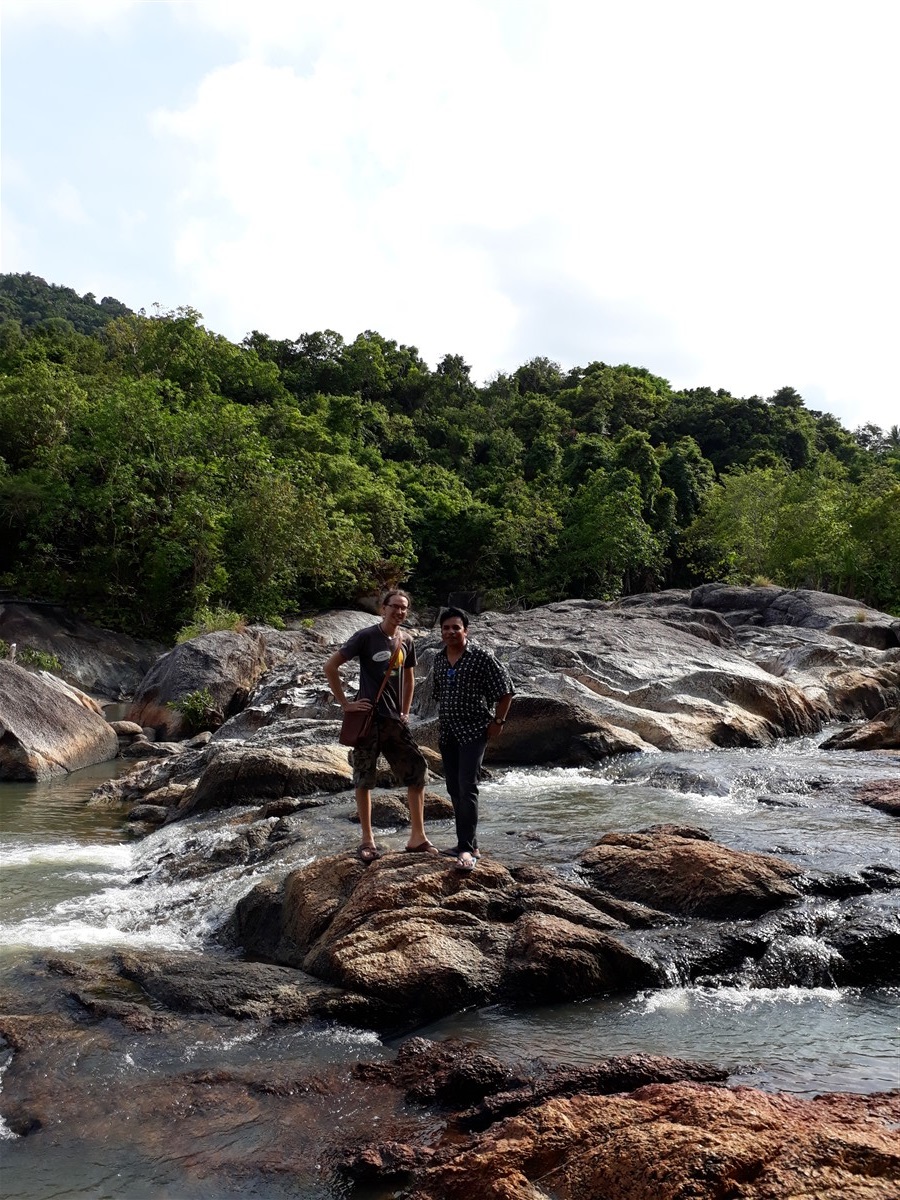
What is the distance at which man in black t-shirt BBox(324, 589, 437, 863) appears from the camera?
25.0 feet

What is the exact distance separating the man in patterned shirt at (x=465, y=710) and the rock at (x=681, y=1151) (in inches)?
129

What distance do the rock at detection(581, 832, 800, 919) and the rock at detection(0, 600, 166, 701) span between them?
20515 millimetres

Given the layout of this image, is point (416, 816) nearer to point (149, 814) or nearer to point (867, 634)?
point (149, 814)

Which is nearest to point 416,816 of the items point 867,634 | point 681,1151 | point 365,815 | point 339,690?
point 365,815

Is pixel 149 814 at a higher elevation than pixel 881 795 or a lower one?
lower

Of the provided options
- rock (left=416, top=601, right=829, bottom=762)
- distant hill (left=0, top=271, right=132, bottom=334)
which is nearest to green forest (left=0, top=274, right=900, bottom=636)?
rock (left=416, top=601, right=829, bottom=762)

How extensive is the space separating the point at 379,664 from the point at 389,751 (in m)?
0.74

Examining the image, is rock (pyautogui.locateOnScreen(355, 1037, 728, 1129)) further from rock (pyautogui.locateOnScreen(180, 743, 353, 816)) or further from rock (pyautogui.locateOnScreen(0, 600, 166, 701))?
rock (pyautogui.locateOnScreen(0, 600, 166, 701))

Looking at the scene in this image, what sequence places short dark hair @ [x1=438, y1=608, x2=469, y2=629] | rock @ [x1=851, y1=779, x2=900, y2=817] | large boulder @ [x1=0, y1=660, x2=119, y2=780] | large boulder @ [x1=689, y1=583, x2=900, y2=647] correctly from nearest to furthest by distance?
short dark hair @ [x1=438, y1=608, x2=469, y2=629] → rock @ [x1=851, y1=779, x2=900, y2=817] → large boulder @ [x1=0, y1=660, x2=119, y2=780] → large boulder @ [x1=689, y1=583, x2=900, y2=647]

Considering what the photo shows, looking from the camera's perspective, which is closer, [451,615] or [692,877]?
[692,877]

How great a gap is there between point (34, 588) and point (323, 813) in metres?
22.4

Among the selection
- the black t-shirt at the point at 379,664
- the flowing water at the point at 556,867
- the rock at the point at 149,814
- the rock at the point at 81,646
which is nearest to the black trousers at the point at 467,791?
the black t-shirt at the point at 379,664

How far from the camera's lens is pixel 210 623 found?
26.7 metres

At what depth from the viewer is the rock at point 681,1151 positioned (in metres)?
3.37
